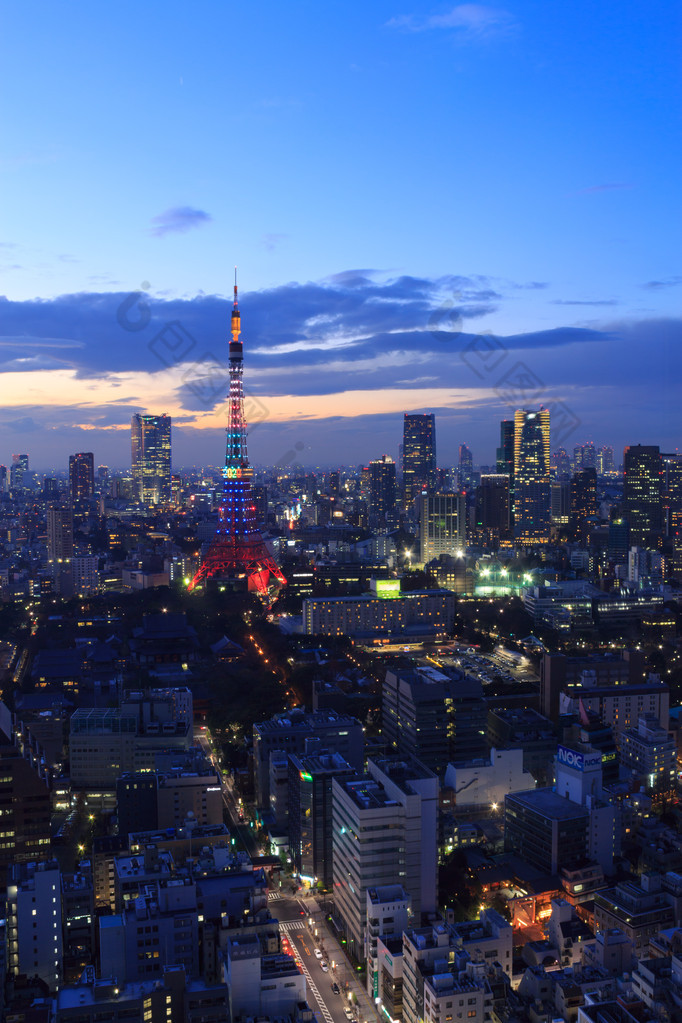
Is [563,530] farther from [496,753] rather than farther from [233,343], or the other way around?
[496,753]

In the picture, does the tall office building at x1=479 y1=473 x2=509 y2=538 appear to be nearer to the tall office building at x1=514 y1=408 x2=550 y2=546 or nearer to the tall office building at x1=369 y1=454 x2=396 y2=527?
the tall office building at x1=514 y1=408 x2=550 y2=546

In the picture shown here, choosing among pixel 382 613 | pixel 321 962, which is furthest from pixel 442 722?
pixel 382 613

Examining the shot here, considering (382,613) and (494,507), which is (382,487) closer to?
(494,507)

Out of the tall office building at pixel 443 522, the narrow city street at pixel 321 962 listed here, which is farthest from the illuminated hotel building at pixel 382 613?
the narrow city street at pixel 321 962

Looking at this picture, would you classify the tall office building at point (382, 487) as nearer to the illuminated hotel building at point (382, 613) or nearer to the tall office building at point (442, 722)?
the illuminated hotel building at point (382, 613)

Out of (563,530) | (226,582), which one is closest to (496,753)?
(226,582)
